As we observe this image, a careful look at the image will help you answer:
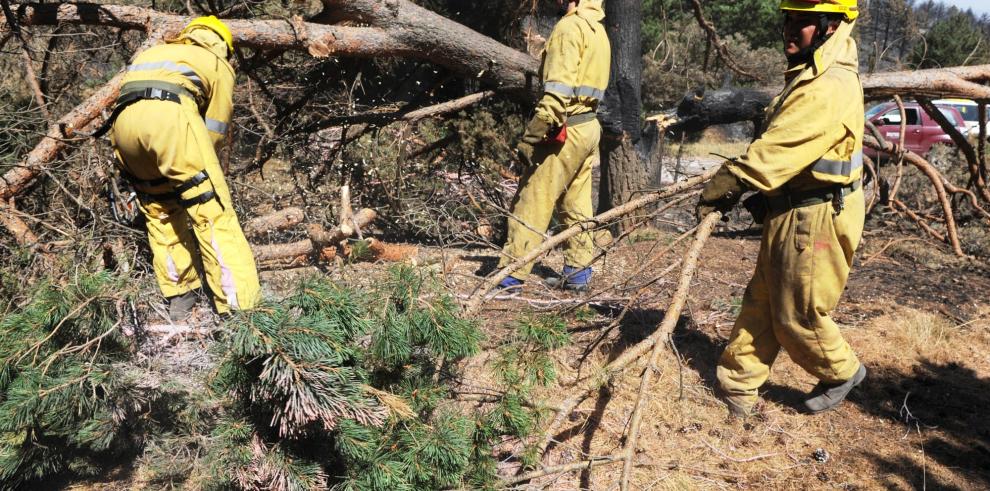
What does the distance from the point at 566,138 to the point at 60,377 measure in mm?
3225

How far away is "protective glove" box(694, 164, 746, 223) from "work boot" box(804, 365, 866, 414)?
3.70 ft

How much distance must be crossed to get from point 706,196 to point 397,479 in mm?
1786

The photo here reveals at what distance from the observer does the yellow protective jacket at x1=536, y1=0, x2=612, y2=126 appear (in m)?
4.50

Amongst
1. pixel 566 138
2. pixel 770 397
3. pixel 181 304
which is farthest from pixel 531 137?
pixel 181 304

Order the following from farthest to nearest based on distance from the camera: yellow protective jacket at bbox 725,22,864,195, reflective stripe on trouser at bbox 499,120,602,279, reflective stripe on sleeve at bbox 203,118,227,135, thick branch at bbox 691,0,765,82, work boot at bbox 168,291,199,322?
thick branch at bbox 691,0,765,82, reflective stripe on trouser at bbox 499,120,602,279, work boot at bbox 168,291,199,322, reflective stripe on sleeve at bbox 203,118,227,135, yellow protective jacket at bbox 725,22,864,195

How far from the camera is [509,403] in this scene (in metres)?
2.60

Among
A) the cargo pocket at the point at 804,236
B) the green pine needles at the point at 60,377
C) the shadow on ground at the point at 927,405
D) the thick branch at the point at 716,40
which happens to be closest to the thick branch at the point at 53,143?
the green pine needles at the point at 60,377

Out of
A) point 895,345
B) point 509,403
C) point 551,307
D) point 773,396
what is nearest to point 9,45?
point 551,307

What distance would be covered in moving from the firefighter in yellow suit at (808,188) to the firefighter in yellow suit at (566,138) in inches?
56.8

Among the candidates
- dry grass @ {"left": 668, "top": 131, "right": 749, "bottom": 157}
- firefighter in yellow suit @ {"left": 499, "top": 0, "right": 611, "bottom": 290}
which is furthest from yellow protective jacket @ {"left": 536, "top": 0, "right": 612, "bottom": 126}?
dry grass @ {"left": 668, "top": 131, "right": 749, "bottom": 157}

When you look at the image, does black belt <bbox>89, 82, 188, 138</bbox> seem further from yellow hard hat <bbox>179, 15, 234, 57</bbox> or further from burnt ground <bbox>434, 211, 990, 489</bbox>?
burnt ground <bbox>434, 211, 990, 489</bbox>

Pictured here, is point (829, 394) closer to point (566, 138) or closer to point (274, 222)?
point (566, 138)

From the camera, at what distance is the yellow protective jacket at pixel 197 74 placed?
356 cm

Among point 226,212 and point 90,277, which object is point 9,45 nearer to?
point 226,212
